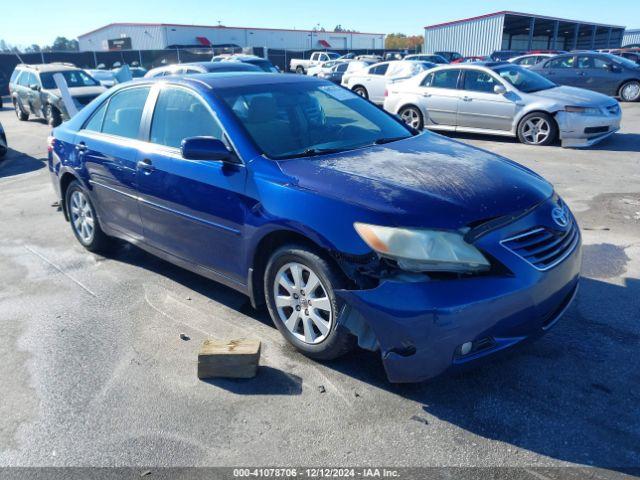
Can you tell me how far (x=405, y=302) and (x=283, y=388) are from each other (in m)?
0.99

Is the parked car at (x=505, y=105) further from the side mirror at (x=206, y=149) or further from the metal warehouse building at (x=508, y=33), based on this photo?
the metal warehouse building at (x=508, y=33)

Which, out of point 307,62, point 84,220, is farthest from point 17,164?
point 307,62

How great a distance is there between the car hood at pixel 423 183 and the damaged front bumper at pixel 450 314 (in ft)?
0.76

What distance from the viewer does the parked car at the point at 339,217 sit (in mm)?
2797

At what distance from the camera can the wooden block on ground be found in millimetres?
3293

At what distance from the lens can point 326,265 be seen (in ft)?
10.1

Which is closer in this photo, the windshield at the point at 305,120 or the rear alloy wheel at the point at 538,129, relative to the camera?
the windshield at the point at 305,120

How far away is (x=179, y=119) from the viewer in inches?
165

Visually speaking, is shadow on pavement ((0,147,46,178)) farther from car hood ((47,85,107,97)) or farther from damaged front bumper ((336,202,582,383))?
damaged front bumper ((336,202,582,383))

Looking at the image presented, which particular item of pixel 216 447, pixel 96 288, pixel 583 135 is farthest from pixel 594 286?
pixel 583 135

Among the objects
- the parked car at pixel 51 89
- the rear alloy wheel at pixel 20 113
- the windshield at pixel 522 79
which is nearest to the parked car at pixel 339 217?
the windshield at pixel 522 79

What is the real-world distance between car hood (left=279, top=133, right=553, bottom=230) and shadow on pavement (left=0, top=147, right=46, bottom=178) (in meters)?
8.88

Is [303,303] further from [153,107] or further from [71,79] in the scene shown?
[71,79]

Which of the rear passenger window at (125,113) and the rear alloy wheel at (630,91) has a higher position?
the rear passenger window at (125,113)
